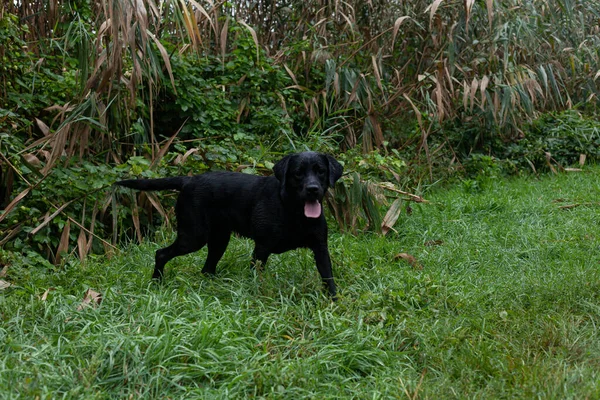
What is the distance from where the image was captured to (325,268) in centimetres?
392

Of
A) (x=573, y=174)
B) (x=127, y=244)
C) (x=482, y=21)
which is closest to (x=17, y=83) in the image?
(x=127, y=244)

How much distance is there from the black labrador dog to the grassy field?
19 centimetres

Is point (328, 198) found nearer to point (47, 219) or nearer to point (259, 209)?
point (259, 209)

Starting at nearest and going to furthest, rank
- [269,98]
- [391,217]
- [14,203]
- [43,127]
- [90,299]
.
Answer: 1. [90,299]
2. [14,203]
3. [43,127]
4. [391,217]
5. [269,98]

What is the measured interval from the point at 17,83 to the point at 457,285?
3.70 meters

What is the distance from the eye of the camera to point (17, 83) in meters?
5.34

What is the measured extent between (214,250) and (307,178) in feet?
2.87

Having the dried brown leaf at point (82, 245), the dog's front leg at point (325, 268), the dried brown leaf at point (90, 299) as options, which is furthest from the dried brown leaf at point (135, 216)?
the dog's front leg at point (325, 268)

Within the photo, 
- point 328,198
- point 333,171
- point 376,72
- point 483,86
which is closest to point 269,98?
point 376,72

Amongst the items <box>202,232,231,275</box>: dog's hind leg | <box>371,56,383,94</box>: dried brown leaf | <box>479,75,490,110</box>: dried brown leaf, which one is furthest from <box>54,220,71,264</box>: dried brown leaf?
<box>479,75,490,110</box>: dried brown leaf

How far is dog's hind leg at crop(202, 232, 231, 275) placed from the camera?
434 cm

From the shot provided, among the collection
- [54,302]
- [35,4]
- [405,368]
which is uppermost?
[35,4]

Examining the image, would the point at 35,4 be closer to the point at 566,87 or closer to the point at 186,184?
the point at 186,184

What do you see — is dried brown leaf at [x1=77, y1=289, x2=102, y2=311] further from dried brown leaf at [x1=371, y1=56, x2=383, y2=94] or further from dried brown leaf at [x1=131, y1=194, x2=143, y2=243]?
dried brown leaf at [x1=371, y1=56, x2=383, y2=94]
